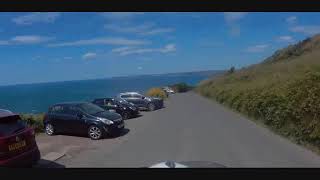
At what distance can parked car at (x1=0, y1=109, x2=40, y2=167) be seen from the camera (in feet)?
28.0

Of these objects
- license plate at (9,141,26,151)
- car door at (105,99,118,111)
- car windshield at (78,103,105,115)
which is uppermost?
car windshield at (78,103,105,115)

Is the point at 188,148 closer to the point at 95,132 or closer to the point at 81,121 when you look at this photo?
the point at 95,132

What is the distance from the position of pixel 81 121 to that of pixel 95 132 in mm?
726

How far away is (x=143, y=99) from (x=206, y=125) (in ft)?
38.2

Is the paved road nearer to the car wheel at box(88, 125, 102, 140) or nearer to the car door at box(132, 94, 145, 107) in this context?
the car wheel at box(88, 125, 102, 140)

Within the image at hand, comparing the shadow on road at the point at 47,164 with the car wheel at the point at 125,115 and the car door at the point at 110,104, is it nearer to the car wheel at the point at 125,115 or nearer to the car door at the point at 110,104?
the car door at the point at 110,104

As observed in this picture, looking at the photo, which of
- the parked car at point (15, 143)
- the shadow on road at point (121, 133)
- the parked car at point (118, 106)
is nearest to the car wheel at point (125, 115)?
the parked car at point (118, 106)

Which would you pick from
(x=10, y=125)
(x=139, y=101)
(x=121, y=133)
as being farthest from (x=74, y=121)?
(x=139, y=101)

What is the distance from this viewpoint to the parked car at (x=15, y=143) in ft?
28.0

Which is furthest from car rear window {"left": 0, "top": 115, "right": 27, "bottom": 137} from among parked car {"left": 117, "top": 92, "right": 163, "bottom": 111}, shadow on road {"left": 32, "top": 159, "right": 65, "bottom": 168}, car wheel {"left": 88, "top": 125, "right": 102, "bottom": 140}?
parked car {"left": 117, "top": 92, "right": 163, "bottom": 111}

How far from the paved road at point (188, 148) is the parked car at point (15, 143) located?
6.73 feet

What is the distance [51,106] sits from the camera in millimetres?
17391
